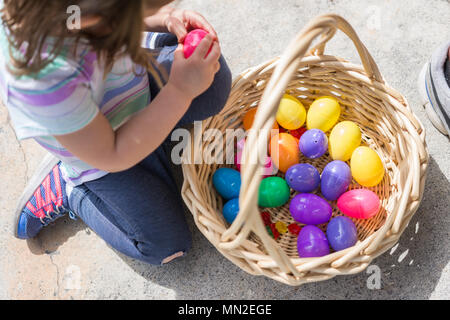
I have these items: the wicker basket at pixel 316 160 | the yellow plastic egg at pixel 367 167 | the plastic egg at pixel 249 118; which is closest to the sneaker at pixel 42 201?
the wicker basket at pixel 316 160

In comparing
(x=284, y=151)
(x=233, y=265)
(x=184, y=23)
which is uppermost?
(x=184, y=23)

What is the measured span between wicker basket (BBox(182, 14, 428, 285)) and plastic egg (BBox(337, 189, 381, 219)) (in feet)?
0.12

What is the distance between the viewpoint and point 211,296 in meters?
1.11

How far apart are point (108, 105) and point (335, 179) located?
532 millimetres

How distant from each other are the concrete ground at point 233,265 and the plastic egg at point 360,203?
0.53 ft

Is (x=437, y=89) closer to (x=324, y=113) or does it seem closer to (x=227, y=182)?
(x=324, y=113)

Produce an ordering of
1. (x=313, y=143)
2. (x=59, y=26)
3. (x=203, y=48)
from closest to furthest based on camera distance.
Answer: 1. (x=59, y=26)
2. (x=203, y=48)
3. (x=313, y=143)

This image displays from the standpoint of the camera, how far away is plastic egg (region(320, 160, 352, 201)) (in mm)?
1013

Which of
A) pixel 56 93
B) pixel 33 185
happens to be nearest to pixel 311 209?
pixel 56 93

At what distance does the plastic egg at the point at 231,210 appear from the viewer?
1012 mm

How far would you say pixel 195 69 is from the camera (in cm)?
78

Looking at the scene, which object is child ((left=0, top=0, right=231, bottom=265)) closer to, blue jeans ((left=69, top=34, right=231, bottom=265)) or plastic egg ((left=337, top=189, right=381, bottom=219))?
blue jeans ((left=69, top=34, right=231, bottom=265))
